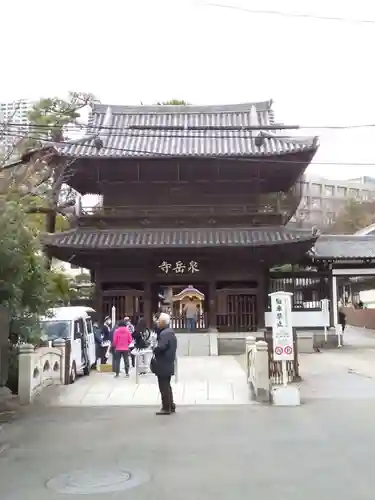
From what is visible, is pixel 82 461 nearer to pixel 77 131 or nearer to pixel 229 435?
pixel 229 435

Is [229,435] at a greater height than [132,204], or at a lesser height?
lesser

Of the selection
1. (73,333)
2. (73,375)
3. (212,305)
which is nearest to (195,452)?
(73,375)

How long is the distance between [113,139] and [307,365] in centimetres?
1403

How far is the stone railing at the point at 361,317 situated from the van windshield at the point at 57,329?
29895 mm

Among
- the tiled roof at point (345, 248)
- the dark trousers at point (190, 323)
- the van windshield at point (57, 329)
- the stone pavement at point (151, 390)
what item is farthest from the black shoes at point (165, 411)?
the tiled roof at point (345, 248)

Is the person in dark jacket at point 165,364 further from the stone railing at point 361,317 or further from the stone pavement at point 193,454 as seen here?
the stone railing at point 361,317

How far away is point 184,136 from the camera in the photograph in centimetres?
2230

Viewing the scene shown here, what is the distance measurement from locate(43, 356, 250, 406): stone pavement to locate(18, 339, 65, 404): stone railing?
0.42 meters

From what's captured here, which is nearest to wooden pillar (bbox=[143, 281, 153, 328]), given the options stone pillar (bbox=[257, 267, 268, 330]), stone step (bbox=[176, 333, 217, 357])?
stone step (bbox=[176, 333, 217, 357])

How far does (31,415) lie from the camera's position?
36.6 ft

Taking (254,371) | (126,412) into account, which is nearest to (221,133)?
(254,371)

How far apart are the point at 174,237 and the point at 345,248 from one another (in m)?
8.53

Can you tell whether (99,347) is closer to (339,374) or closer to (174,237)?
(174,237)

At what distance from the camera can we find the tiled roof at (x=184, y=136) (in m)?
24.9
